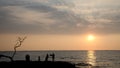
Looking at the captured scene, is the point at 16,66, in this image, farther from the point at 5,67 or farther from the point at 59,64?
the point at 59,64

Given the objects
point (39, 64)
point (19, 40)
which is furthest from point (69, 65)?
point (19, 40)

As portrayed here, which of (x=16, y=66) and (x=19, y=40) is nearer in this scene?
(x=16, y=66)

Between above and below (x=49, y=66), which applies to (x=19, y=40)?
above

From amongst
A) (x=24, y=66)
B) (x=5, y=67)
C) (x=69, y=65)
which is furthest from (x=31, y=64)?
(x=69, y=65)

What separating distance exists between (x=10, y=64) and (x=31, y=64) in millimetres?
3422

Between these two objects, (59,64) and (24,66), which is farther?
(59,64)

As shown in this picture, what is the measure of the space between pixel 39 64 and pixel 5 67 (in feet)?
18.4

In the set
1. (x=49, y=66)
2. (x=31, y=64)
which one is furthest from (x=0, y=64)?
→ (x=49, y=66)

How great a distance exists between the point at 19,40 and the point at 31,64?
21.6 feet

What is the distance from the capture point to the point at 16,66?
4562 cm

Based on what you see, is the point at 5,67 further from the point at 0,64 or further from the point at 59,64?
the point at 59,64

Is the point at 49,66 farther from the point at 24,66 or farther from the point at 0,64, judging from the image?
the point at 0,64

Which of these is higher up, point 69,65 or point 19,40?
point 19,40

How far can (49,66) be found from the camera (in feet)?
155
